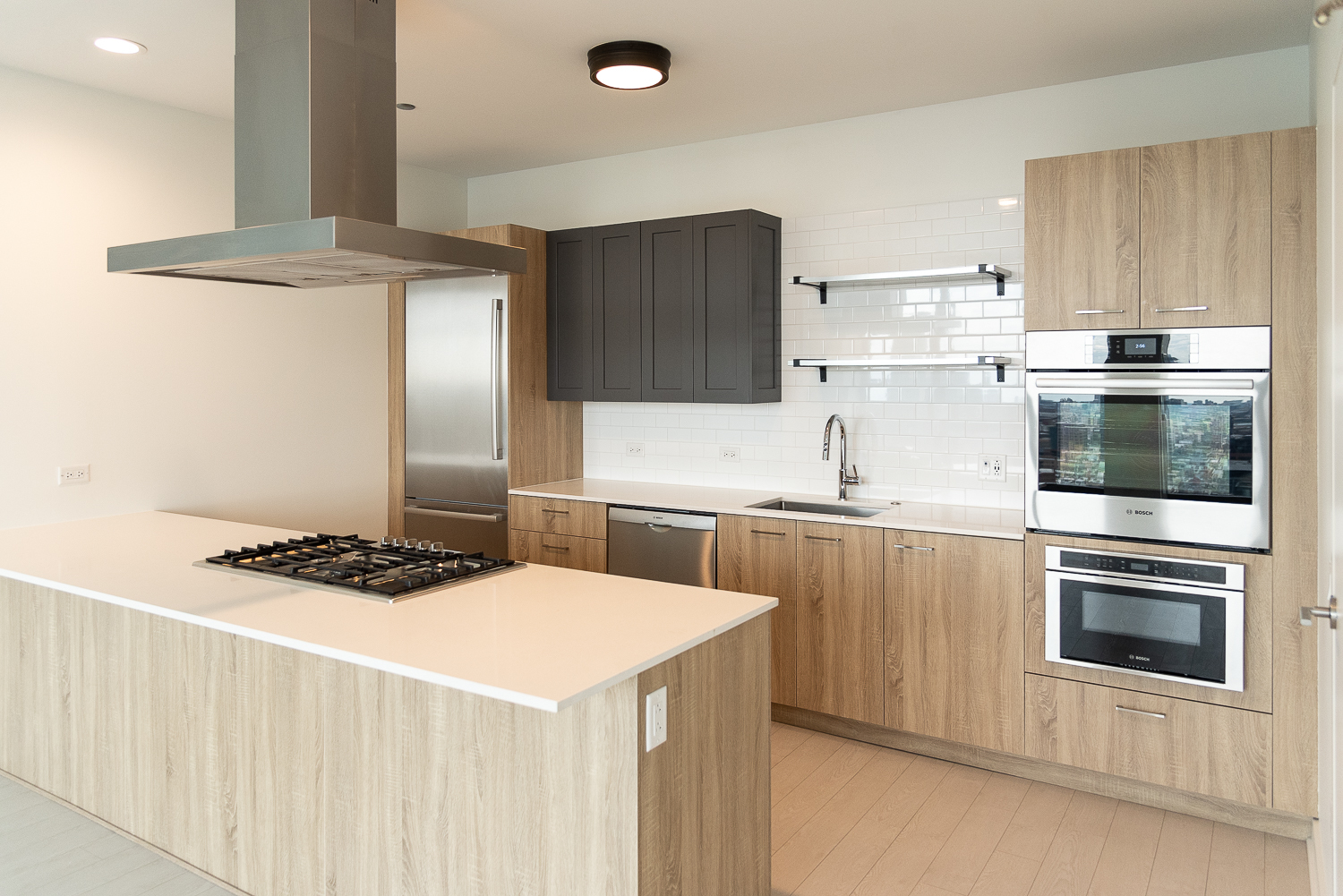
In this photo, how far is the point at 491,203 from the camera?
548 centimetres

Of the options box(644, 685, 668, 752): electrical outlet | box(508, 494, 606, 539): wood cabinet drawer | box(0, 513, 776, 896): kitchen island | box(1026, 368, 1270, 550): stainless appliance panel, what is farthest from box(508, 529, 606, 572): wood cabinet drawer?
box(644, 685, 668, 752): electrical outlet

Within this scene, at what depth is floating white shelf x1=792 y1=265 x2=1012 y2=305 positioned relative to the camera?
361cm

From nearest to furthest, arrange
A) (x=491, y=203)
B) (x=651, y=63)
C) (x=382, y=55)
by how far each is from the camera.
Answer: (x=382, y=55)
(x=651, y=63)
(x=491, y=203)

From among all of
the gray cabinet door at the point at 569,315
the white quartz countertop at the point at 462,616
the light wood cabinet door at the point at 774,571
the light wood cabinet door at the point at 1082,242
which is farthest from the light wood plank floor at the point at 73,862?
the light wood cabinet door at the point at 1082,242

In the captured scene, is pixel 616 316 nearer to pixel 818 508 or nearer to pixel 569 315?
pixel 569 315

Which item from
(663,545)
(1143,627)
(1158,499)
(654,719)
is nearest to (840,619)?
(663,545)

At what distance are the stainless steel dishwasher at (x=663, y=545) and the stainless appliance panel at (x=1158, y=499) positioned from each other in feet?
4.66

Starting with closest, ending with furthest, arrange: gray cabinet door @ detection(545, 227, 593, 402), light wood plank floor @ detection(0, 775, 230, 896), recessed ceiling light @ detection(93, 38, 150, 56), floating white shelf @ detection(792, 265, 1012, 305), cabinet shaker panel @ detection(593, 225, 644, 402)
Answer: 1. light wood plank floor @ detection(0, 775, 230, 896)
2. recessed ceiling light @ detection(93, 38, 150, 56)
3. floating white shelf @ detection(792, 265, 1012, 305)
4. cabinet shaker panel @ detection(593, 225, 644, 402)
5. gray cabinet door @ detection(545, 227, 593, 402)

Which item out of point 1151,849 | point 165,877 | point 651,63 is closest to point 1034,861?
point 1151,849

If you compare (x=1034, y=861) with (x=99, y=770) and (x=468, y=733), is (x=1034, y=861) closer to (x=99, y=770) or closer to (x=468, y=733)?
(x=468, y=733)

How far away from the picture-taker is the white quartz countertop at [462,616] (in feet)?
6.01

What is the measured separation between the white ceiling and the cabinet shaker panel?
2.05ft

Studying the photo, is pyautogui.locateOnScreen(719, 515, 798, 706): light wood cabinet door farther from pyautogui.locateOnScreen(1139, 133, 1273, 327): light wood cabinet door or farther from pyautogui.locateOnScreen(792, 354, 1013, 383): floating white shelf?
pyautogui.locateOnScreen(1139, 133, 1273, 327): light wood cabinet door

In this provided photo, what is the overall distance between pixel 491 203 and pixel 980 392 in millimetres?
3223
